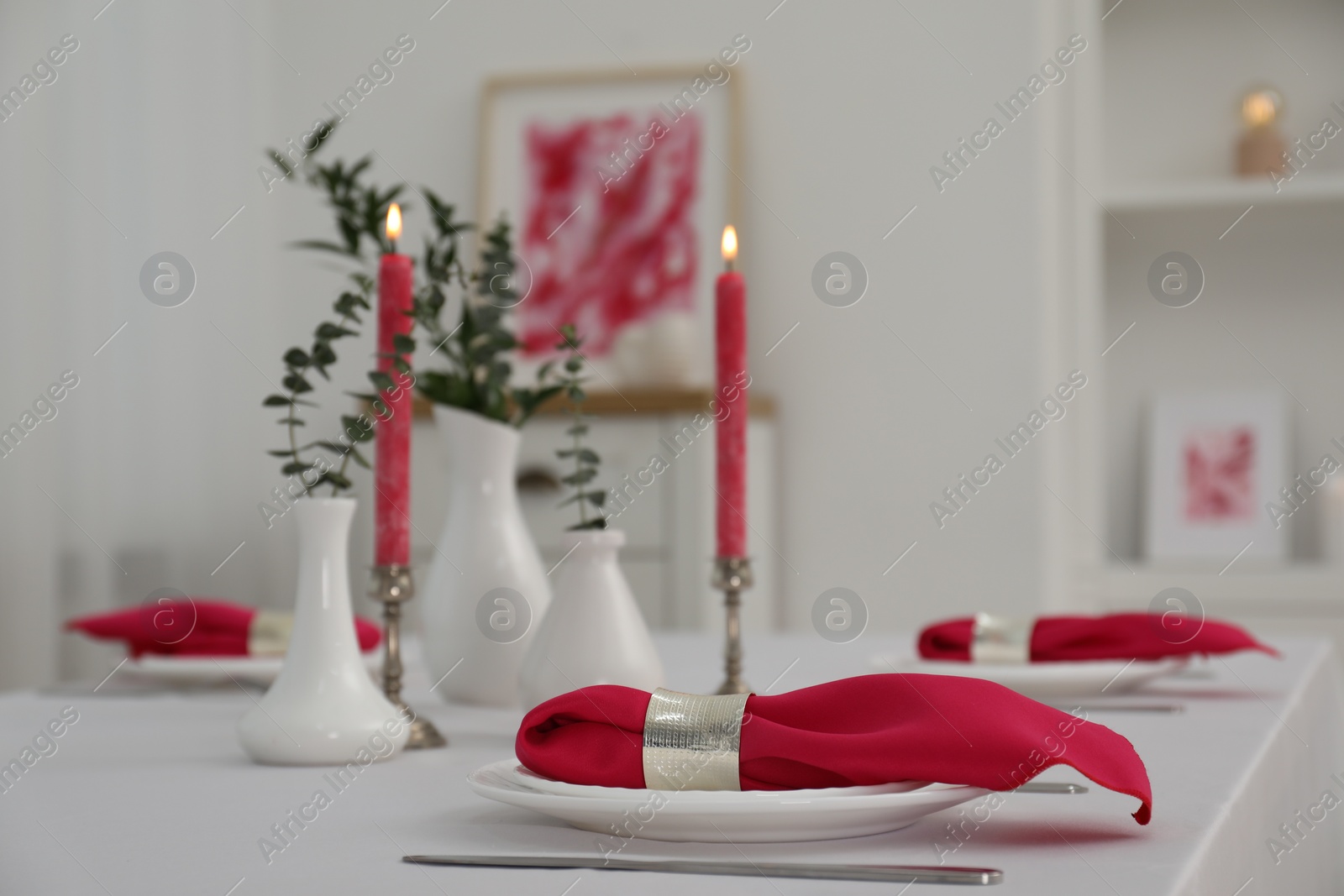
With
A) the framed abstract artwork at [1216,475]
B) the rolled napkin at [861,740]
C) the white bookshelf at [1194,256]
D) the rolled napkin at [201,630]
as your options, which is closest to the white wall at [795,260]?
the white bookshelf at [1194,256]

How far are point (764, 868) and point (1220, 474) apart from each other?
2.53 m

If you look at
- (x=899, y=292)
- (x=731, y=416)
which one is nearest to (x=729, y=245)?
(x=731, y=416)

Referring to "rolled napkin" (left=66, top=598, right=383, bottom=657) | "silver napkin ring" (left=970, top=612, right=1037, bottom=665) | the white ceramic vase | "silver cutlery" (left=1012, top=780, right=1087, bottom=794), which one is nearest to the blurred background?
"rolled napkin" (left=66, top=598, right=383, bottom=657)

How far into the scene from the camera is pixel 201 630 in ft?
3.74

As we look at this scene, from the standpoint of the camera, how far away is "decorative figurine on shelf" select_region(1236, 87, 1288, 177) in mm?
2672

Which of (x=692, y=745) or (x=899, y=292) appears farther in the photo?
(x=899, y=292)

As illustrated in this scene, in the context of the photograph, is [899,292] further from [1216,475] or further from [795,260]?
[1216,475]

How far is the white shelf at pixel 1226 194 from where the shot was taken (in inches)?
101

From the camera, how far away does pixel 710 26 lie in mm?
2785

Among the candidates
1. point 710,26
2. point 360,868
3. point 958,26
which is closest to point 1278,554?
point 958,26

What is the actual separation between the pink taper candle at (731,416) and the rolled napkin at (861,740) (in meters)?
0.31

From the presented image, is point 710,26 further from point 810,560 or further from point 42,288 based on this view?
point 42,288

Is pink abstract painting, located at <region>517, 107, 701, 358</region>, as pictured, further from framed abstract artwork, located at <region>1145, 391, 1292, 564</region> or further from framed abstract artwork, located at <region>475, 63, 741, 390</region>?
framed abstract artwork, located at <region>1145, 391, 1292, 564</region>

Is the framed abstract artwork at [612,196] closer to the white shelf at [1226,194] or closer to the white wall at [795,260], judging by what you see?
the white wall at [795,260]
